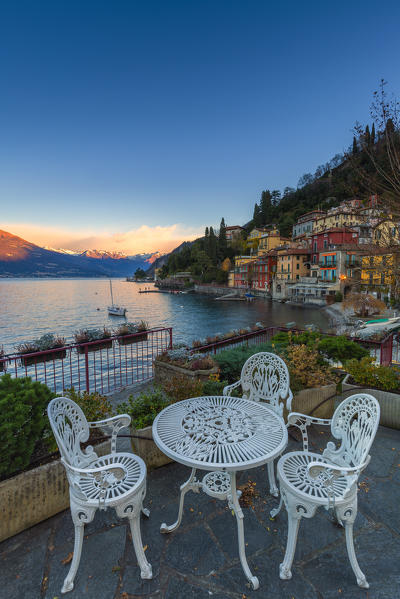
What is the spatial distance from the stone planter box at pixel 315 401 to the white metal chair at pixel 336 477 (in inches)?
53.5

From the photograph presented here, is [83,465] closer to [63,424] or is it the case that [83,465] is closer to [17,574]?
[63,424]

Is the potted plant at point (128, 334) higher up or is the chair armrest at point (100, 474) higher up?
the chair armrest at point (100, 474)

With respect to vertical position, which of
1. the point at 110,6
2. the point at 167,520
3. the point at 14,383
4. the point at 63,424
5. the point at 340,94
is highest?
the point at 110,6

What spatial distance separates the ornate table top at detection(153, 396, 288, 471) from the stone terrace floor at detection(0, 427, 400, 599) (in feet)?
2.26

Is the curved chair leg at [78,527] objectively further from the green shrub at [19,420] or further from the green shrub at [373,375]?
the green shrub at [373,375]

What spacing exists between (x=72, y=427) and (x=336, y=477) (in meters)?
1.87

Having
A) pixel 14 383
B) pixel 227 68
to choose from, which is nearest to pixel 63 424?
pixel 14 383

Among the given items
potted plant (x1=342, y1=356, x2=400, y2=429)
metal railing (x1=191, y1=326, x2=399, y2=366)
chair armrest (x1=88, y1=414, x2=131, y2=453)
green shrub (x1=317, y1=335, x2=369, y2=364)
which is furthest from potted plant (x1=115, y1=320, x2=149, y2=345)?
potted plant (x1=342, y1=356, x2=400, y2=429)

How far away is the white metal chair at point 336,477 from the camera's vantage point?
1.57m

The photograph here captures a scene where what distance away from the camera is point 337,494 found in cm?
165

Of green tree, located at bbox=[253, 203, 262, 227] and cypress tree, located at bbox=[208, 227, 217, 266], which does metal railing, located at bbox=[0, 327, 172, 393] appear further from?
green tree, located at bbox=[253, 203, 262, 227]

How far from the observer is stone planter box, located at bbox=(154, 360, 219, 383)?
395 centimetres

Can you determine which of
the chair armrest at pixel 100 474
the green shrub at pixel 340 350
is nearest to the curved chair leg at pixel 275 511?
the chair armrest at pixel 100 474

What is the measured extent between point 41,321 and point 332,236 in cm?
4681
